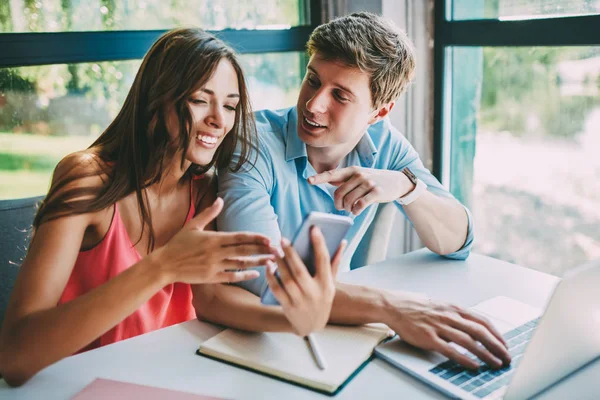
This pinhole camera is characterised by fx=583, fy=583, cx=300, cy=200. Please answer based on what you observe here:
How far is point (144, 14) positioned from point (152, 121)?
1.14m

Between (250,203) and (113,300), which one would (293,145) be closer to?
(250,203)

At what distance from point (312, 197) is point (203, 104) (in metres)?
0.46

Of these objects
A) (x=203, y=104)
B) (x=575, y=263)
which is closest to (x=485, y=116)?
(x=575, y=263)

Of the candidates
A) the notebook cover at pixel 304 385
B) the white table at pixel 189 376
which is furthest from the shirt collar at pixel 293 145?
the notebook cover at pixel 304 385

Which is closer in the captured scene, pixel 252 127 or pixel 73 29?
pixel 252 127

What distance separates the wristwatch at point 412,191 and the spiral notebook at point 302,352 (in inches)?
20.5

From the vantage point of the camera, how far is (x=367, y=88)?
158cm

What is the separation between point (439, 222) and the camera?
161cm

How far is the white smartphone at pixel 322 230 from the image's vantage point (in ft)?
3.12

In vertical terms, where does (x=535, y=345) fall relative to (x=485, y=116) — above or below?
below

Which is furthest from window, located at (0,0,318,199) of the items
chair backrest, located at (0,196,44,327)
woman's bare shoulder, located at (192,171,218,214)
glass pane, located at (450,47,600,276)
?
glass pane, located at (450,47,600,276)

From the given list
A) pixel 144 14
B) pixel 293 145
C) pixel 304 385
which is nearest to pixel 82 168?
pixel 293 145

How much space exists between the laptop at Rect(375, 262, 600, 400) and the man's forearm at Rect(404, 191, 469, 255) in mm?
437

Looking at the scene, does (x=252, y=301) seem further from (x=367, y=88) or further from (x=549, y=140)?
(x=549, y=140)
